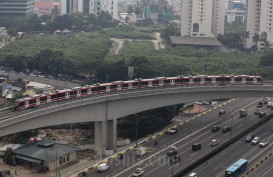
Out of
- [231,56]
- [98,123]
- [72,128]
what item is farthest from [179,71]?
[98,123]

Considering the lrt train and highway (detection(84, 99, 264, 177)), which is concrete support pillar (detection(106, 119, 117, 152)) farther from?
the lrt train

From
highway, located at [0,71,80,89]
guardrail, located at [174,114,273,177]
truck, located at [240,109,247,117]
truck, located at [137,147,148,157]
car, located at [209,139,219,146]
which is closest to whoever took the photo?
guardrail, located at [174,114,273,177]

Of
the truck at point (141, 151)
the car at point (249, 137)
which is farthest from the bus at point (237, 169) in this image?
the car at point (249, 137)

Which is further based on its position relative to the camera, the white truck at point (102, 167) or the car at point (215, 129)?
the car at point (215, 129)

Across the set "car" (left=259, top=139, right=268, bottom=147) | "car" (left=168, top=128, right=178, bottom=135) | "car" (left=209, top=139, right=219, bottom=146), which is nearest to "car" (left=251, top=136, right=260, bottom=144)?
"car" (left=259, top=139, right=268, bottom=147)

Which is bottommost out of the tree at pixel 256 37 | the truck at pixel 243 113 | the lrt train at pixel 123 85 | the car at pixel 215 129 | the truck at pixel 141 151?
the truck at pixel 141 151

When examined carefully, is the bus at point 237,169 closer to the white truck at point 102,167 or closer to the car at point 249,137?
the car at point 249,137

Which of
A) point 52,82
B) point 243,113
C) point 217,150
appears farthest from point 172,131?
point 52,82
